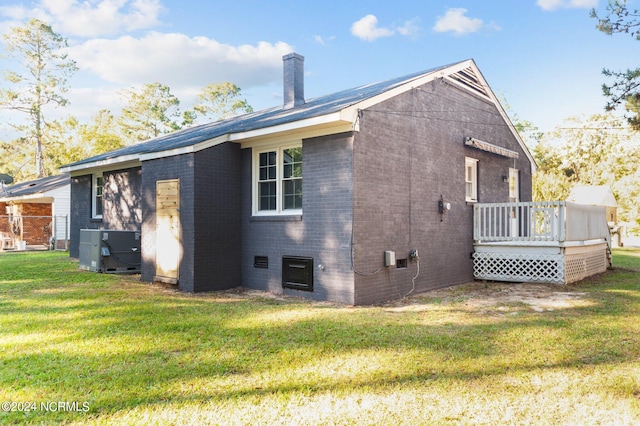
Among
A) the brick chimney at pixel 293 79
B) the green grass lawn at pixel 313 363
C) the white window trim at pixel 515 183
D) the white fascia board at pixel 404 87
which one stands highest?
the brick chimney at pixel 293 79

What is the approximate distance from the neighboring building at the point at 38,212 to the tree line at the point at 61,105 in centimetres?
1166

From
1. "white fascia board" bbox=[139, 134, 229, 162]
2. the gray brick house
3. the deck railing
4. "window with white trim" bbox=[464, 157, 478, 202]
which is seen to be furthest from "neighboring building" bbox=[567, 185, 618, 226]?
"white fascia board" bbox=[139, 134, 229, 162]

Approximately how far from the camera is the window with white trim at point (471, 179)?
1162 cm

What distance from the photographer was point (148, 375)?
407cm

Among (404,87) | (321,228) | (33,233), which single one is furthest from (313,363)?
(33,233)

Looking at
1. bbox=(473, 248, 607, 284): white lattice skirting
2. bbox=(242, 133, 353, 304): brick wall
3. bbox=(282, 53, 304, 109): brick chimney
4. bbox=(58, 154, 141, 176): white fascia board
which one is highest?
bbox=(282, 53, 304, 109): brick chimney

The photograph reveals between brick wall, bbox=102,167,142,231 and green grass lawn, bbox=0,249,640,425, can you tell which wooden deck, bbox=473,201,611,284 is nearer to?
green grass lawn, bbox=0,249,640,425

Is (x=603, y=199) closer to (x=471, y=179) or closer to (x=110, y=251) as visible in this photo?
(x=471, y=179)

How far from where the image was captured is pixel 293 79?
475 inches

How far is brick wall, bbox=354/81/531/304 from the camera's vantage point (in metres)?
8.19

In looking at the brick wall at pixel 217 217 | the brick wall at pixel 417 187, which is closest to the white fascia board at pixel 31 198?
the brick wall at pixel 217 217

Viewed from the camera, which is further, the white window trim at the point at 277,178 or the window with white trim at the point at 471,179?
the window with white trim at the point at 471,179

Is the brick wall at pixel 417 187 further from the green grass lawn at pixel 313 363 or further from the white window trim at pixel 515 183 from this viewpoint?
the white window trim at pixel 515 183

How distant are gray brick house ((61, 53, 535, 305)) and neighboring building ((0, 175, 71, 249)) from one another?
15.5m
